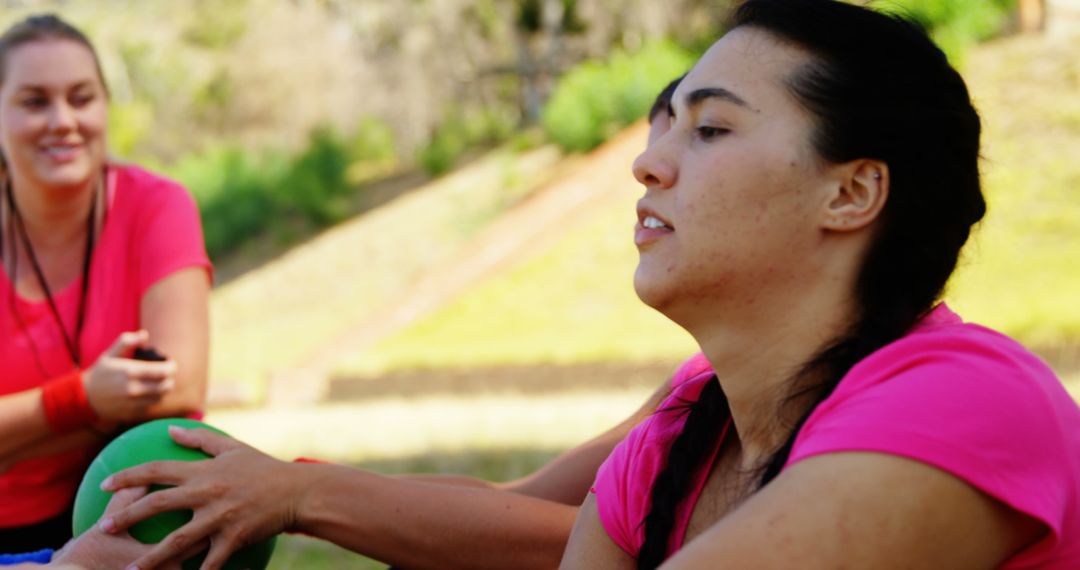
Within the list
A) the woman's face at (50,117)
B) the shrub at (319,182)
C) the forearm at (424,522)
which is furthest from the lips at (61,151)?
the shrub at (319,182)

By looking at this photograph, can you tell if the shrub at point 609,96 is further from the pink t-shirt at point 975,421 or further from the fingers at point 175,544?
the pink t-shirt at point 975,421

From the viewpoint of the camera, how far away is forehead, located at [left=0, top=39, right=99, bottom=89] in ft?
11.5

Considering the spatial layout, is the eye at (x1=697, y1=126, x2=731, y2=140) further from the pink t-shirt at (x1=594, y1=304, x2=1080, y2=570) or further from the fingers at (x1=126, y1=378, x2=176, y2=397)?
the fingers at (x1=126, y1=378, x2=176, y2=397)

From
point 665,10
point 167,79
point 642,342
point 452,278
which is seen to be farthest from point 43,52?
point 167,79

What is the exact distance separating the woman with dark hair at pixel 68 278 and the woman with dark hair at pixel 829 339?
171 centimetres

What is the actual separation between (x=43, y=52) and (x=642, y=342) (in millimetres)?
6807

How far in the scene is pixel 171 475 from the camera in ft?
7.55

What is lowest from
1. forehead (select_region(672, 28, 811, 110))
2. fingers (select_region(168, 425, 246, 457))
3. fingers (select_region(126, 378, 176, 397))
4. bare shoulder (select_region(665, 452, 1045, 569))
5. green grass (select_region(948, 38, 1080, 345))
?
green grass (select_region(948, 38, 1080, 345))

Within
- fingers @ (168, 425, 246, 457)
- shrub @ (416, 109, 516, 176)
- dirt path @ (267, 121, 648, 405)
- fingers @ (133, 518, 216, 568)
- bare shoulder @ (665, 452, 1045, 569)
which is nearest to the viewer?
bare shoulder @ (665, 452, 1045, 569)

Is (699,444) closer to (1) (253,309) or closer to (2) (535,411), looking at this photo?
(2) (535,411)

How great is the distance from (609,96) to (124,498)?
14105 mm

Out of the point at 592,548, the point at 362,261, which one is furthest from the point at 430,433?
the point at 362,261

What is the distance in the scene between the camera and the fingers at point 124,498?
2.31 m

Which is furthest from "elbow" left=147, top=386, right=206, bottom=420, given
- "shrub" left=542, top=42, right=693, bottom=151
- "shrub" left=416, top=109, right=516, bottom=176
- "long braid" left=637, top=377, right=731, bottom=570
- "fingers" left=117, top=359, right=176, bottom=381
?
"shrub" left=416, top=109, right=516, bottom=176
